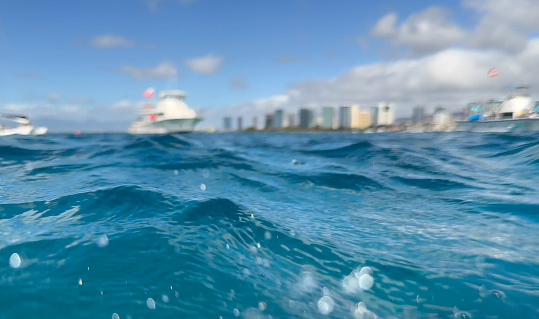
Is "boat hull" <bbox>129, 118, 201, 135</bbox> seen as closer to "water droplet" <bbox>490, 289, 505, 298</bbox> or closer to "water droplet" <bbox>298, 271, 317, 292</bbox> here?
"water droplet" <bbox>298, 271, 317, 292</bbox>

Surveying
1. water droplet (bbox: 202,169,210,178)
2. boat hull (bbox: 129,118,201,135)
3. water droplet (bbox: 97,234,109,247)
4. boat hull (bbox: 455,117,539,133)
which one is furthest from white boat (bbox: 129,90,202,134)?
water droplet (bbox: 97,234,109,247)

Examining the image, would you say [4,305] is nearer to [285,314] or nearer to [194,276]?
[194,276]

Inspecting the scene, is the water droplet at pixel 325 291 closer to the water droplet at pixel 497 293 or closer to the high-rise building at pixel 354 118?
the water droplet at pixel 497 293

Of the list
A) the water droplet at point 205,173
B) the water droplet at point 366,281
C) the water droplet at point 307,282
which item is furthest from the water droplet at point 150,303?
the water droplet at point 205,173

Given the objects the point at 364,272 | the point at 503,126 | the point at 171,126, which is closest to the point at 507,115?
the point at 503,126

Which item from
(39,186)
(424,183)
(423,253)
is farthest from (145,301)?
(424,183)

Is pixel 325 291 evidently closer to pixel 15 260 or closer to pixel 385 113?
pixel 15 260
